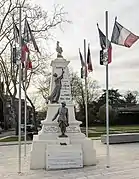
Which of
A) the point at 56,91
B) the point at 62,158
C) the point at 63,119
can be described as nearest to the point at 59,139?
the point at 63,119

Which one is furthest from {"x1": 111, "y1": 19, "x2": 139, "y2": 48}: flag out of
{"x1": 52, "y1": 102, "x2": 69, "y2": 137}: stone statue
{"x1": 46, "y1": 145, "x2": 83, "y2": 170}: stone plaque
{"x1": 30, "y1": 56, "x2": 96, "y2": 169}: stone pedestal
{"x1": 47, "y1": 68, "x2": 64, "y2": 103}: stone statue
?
{"x1": 46, "y1": 145, "x2": 83, "y2": 170}: stone plaque

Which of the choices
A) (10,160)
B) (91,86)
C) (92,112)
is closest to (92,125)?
(92,112)

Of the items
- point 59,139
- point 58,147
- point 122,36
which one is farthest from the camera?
point 59,139

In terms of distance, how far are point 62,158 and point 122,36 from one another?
167 inches

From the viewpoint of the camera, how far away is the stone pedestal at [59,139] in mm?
10695

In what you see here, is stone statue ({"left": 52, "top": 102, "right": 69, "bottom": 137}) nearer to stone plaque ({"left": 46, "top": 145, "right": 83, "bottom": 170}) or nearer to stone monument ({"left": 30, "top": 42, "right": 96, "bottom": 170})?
stone monument ({"left": 30, "top": 42, "right": 96, "bottom": 170})

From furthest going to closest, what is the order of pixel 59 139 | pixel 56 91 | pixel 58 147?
1. pixel 56 91
2. pixel 59 139
3. pixel 58 147

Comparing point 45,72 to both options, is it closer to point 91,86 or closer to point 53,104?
point 53,104

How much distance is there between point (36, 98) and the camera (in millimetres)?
44531

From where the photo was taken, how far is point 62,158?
10.4 m

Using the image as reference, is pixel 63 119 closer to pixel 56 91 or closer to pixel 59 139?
pixel 59 139

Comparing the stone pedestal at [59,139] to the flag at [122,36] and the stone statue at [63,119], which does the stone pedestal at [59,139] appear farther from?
the flag at [122,36]

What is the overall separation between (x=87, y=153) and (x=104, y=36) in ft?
12.9

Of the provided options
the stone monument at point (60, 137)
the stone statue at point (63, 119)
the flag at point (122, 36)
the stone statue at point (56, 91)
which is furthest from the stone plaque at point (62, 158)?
the flag at point (122, 36)
